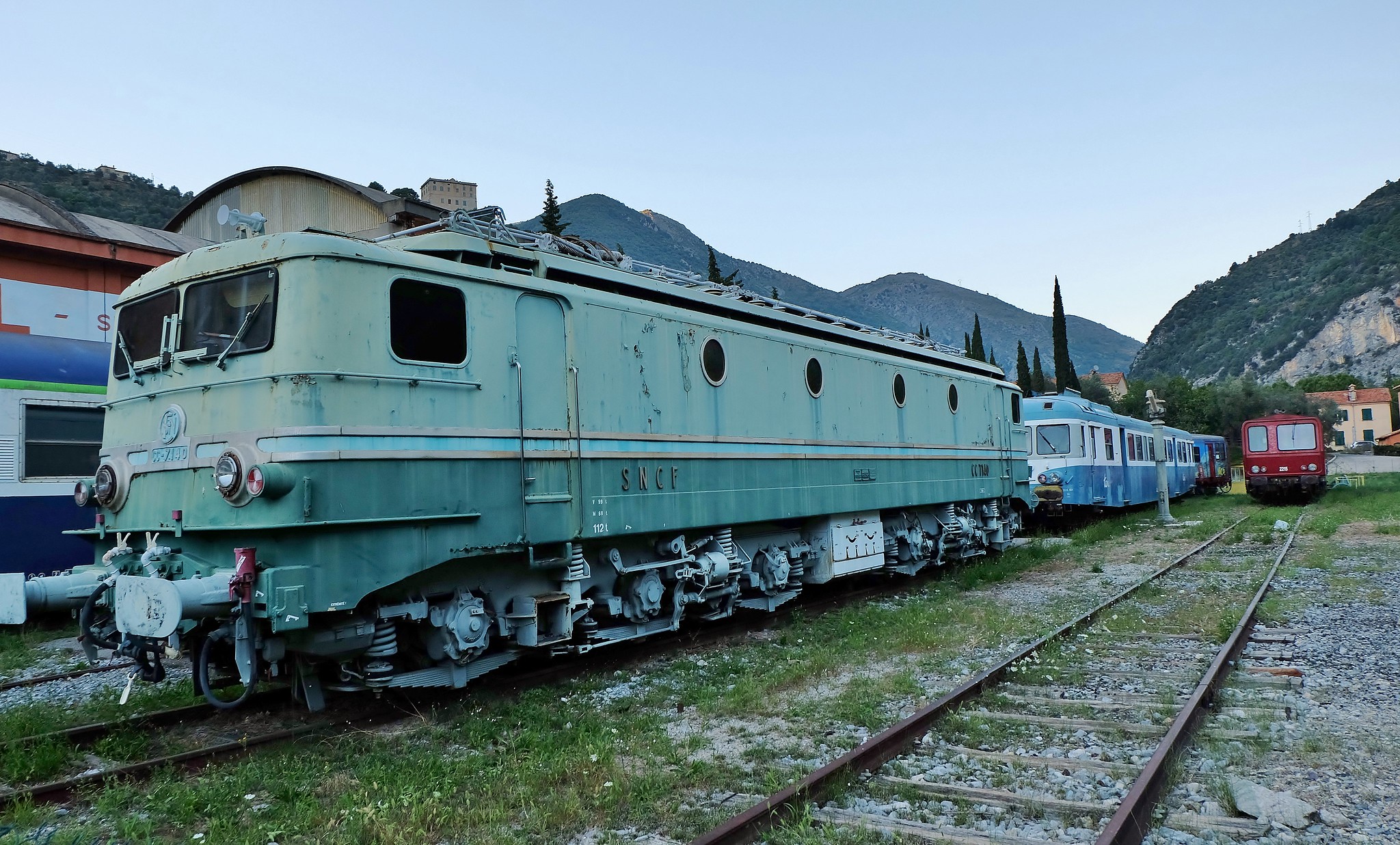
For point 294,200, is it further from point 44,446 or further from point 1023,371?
point 1023,371

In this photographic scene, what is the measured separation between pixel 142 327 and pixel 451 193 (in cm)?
7681

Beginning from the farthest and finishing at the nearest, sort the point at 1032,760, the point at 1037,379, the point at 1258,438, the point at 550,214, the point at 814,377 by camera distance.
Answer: the point at 1037,379, the point at 550,214, the point at 1258,438, the point at 814,377, the point at 1032,760

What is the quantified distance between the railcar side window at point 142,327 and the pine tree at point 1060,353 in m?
58.7

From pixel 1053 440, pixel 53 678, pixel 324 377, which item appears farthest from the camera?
pixel 1053 440

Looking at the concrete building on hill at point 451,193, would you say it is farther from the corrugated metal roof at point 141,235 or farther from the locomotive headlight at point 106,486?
the locomotive headlight at point 106,486

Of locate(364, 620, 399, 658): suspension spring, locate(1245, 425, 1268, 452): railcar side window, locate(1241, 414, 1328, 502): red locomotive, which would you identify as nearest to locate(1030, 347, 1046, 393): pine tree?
locate(1245, 425, 1268, 452): railcar side window

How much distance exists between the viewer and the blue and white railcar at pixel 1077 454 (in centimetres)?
2230

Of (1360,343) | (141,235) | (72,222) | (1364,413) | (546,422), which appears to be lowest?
(546,422)

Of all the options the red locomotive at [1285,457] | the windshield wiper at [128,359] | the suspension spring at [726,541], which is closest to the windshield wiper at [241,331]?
the windshield wiper at [128,359]

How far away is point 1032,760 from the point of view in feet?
18.1

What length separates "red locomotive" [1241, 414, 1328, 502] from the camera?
30.0 meters

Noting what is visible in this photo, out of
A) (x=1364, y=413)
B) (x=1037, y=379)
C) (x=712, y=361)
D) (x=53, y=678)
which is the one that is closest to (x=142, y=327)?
(x=53, y=678)

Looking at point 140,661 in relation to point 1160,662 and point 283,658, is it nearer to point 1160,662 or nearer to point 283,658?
point 283,658

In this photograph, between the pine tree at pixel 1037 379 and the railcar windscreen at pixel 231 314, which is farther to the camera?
the pine tree at pixel 1037 379
